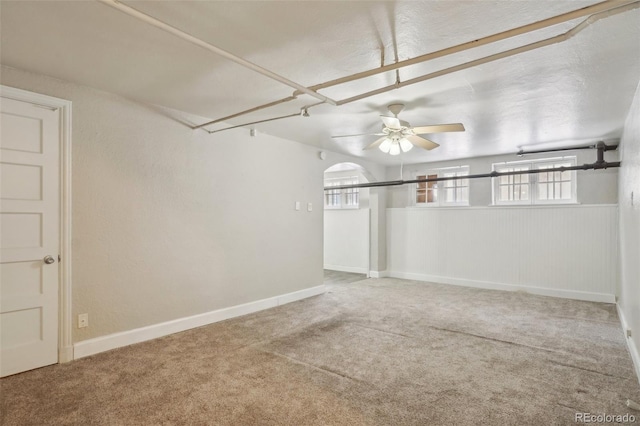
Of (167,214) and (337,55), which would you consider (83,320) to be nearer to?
(167,214)

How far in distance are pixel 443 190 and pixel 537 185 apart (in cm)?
163

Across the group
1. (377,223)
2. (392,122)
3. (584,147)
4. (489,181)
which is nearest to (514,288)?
(489,181)

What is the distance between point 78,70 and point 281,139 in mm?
2670

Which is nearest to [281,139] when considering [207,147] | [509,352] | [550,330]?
[207,147]

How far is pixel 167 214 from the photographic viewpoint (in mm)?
3727

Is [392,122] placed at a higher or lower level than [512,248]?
Result: higher

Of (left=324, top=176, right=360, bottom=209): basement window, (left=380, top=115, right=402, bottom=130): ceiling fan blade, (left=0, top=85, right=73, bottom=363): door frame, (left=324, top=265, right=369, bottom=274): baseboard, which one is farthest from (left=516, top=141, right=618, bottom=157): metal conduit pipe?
(left=0, top=85, right=73, bottom=363): door frame

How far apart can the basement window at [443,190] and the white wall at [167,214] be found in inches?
124

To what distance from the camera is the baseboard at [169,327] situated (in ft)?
10.2

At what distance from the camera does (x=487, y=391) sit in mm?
2479

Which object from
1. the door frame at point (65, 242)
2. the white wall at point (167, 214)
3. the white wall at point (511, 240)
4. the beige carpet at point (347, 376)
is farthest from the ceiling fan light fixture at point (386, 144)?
the white wall at point (511, 240)

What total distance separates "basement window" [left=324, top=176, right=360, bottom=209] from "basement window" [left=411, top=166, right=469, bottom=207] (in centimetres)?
149

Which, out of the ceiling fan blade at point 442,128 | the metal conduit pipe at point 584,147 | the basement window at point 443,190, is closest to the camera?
the ceiling fan blade at point 442,128

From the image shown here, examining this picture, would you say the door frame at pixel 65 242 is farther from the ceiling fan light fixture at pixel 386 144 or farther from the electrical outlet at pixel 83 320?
the ceiling fan light fixture at pixel 386 144
